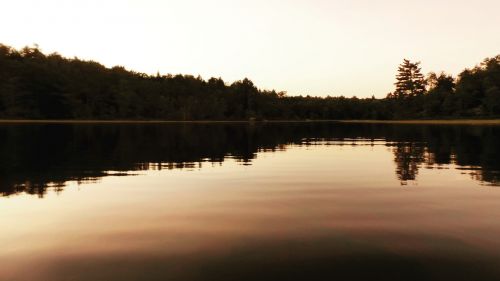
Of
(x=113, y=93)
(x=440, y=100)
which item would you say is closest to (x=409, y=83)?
(x=440, y=100)

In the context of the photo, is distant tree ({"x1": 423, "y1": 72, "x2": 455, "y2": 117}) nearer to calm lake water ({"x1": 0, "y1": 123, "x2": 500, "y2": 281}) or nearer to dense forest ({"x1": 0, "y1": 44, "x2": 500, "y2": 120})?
dense forest ({"x1": 0, "y1": 44, "x2": 500, "y2": 120})

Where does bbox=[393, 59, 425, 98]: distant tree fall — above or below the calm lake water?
above

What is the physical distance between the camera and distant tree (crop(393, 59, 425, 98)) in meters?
157

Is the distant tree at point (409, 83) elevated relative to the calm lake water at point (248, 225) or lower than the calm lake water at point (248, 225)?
elevated

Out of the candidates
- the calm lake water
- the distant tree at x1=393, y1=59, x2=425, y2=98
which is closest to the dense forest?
the distant tree at x1=393, y1=59, x2=425, y2=98

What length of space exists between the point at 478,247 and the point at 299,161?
18.6 metres

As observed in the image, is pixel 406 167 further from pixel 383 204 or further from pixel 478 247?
pixel 478 247

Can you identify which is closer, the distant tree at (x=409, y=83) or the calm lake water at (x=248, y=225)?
the calm lake water at (x=248, y=225)

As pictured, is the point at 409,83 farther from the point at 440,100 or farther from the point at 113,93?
the point at 113,93

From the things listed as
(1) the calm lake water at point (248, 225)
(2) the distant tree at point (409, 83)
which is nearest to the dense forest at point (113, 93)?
(2) the distant tree at point (409, 83)

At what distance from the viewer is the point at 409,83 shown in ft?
514

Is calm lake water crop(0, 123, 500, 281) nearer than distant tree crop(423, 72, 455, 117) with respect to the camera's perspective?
Yes

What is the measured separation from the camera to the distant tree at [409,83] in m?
157

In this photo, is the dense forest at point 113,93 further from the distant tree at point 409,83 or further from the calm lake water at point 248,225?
the calm lake water at point 248,225
